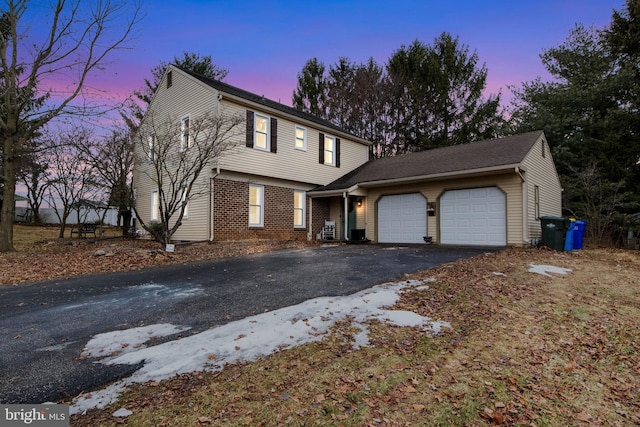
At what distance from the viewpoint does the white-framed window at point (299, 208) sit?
15164mm

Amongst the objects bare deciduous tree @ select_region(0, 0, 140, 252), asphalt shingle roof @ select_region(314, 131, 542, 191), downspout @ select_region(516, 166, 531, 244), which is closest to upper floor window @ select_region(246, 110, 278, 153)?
asphalt shingle roof @ select_region(314, 131, 542, 191)

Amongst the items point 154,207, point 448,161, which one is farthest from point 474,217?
point 154,207

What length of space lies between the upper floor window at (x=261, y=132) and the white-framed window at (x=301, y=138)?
1.64 metres

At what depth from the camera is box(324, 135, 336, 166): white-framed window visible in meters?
16.5

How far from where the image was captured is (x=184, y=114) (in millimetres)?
13891

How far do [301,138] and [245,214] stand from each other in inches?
176

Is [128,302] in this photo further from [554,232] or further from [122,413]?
[554,232]

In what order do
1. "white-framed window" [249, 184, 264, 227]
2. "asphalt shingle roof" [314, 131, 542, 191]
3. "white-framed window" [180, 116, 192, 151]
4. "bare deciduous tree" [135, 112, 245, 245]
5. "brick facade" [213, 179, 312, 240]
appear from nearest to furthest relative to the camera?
1. "bare deciduous tree" [135, 112, 245, 245]
2. "asphalt shingle roof" [314, 131, 542, 191]
3. "brick facade" [213, 179, 312, 240]
4. "white-framed window" [180, 116, 192, 151]
5. "white-framed window" [249, 184, 264, 227]

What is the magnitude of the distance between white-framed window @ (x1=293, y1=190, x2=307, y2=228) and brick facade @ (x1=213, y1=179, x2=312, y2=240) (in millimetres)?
265

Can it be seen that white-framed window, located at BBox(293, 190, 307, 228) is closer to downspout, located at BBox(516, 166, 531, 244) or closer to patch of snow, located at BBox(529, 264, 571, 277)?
downspout, located at BBox(516, 166, 531, 244)

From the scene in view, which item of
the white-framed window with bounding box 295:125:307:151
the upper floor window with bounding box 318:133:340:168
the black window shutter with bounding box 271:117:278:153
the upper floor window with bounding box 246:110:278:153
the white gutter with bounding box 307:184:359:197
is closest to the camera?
the upper floor window with bounding box 246:110:278:153

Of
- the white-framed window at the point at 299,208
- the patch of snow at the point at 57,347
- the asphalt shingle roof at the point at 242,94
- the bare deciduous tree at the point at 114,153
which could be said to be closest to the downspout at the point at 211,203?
the asphalt shingle roof at the point at 242,94

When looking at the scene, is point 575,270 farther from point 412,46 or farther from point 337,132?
point 412,46

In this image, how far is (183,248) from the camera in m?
10.8
